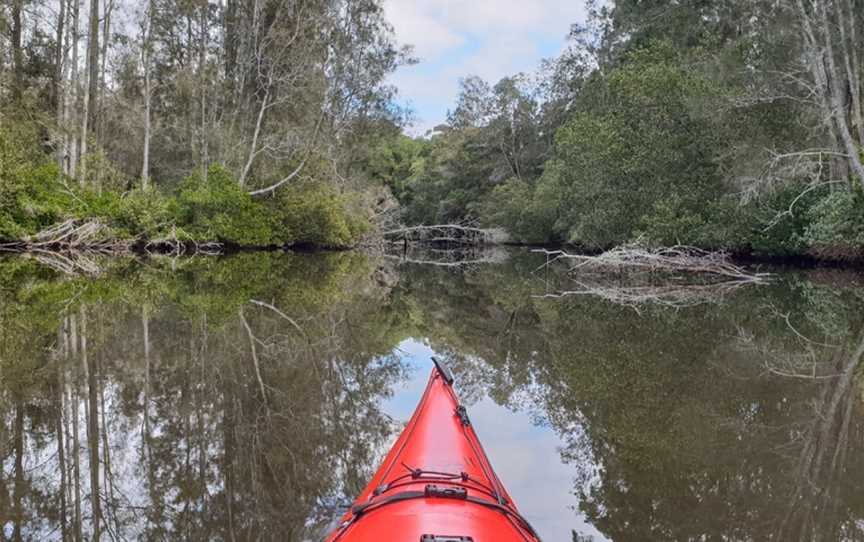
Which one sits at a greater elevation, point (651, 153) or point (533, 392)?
point (651, 153)

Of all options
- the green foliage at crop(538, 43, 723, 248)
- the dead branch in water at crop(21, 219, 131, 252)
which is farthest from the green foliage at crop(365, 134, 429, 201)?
the dead branch in water at crop(21, 219, 131, 252)

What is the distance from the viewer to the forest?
15.5m

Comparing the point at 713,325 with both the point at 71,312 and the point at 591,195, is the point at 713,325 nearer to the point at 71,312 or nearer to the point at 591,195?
the point at 71,312

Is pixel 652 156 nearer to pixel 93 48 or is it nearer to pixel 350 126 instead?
pixel 350 126

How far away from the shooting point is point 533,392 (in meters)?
5.22

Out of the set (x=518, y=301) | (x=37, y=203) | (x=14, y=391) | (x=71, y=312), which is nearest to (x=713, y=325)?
(x=518, y=301)

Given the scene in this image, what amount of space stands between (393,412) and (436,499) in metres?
2.60

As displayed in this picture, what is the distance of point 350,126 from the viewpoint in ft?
80.7

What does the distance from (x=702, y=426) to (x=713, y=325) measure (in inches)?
156

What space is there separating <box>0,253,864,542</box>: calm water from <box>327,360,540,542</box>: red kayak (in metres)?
0.55

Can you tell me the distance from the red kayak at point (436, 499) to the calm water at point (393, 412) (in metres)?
0.55

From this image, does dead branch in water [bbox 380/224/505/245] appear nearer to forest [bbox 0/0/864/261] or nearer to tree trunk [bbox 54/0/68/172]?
forest [bbox 0/0/864/261]

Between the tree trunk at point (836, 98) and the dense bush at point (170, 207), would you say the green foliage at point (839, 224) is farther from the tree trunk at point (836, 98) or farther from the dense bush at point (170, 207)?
the dense bush at point (170, 207)

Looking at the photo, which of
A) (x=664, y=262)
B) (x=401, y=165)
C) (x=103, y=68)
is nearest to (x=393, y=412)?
(x=664, y=262)
